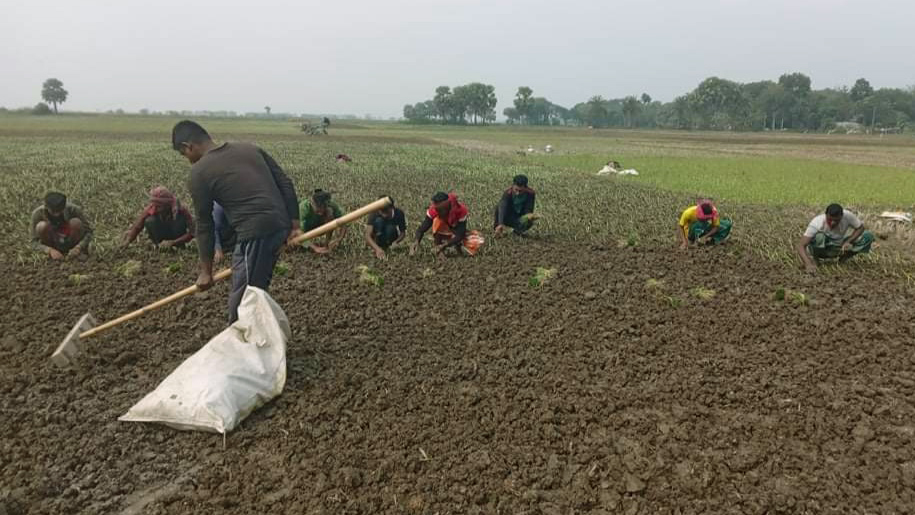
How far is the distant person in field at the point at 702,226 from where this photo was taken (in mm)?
7742

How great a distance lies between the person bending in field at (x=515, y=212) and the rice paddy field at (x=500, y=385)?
354 millimetres

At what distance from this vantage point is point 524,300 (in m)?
5.91

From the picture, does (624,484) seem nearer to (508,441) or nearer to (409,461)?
(508,441)

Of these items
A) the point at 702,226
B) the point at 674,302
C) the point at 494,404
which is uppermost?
the point at 702,226

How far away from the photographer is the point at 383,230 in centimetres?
756

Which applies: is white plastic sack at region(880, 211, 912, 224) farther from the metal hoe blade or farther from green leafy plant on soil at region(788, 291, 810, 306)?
the metal hoe blade

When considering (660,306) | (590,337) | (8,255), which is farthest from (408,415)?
(8,255)

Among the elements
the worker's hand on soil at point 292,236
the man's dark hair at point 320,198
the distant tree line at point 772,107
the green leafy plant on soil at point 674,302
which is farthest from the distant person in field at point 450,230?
the distant tree line at point 772,107

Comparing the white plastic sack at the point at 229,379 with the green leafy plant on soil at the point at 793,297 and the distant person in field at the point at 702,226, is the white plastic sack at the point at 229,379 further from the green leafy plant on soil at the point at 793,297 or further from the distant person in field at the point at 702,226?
the distant person in field at the point at 702,226

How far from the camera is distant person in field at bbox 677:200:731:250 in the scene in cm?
774

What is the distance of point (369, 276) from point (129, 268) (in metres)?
2.73

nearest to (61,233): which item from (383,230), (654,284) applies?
(383,230)

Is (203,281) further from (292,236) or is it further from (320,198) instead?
(320,198)

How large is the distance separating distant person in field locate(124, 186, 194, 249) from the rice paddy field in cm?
23
